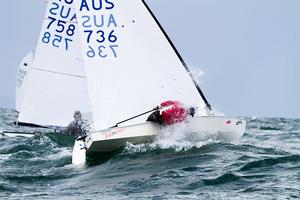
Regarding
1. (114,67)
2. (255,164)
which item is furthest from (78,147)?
(255,164)

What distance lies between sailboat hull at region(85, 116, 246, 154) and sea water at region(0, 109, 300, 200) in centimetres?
18

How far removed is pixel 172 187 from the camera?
9766mm

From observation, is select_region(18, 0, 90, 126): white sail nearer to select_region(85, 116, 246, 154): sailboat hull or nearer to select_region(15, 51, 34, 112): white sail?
select_region(15, 51, 34, 112): white sail

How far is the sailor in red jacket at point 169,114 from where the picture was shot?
13.6 m

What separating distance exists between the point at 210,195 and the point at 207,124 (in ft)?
15.0

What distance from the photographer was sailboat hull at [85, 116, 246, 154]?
1334 cm

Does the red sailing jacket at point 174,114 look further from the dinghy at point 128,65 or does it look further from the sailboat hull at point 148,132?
the dinghy at point 128,65

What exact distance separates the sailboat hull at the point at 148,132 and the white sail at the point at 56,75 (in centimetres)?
724

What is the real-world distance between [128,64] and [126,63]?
2.0 inches

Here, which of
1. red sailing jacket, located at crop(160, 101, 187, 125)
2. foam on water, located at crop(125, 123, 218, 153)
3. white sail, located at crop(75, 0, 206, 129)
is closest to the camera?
foam on water, located at crop(125, 123, 218, 153)

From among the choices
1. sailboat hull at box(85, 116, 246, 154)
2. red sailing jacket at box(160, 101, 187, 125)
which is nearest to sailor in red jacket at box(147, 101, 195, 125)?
red sailing jacket at box(160, 101, 187, 125)

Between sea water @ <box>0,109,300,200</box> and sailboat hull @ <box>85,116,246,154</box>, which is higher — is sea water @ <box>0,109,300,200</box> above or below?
below

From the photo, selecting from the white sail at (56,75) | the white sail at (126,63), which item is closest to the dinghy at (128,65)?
the white sail at (126,63)

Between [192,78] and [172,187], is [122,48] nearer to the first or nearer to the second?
[192,78]
